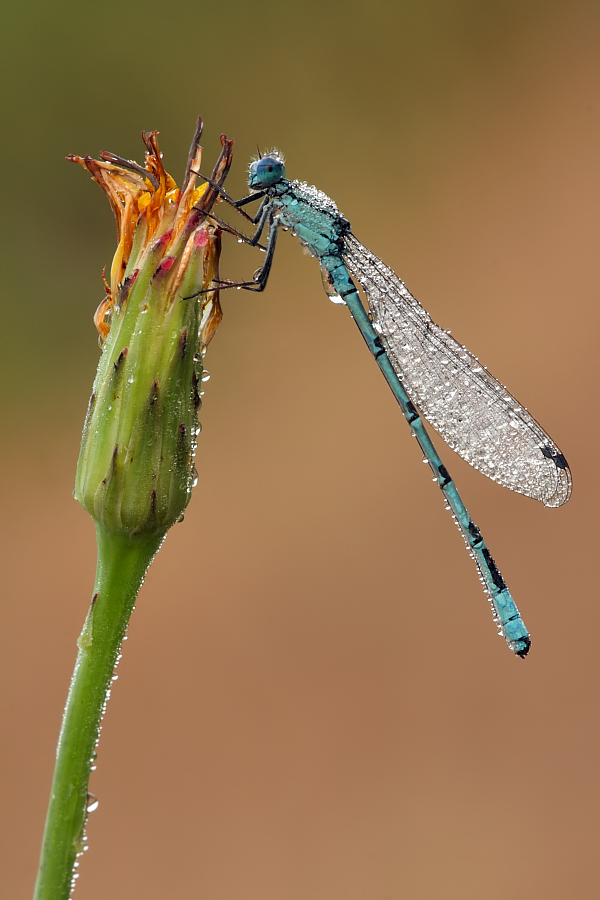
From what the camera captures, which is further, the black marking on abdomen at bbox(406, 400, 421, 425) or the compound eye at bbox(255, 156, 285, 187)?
the black marking on abdomen at bbox(406, 400, 421, 425)

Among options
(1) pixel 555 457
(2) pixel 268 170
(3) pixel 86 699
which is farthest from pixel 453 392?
(3) pixel 86 699

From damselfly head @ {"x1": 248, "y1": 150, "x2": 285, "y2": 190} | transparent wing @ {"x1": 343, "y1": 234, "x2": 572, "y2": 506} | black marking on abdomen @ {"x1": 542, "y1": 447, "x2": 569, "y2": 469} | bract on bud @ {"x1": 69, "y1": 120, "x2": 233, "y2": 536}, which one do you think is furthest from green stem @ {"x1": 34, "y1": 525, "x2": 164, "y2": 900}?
black marking on abdomen @ {"x1": 542, "y1": 447, "x2": 569, "y2": 469}

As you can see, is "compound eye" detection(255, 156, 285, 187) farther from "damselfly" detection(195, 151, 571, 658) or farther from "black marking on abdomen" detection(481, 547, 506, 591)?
"black marking on abdomen" detection(481, 547, 506, 591)

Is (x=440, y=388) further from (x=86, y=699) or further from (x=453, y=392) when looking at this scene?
(x=86, y=699)

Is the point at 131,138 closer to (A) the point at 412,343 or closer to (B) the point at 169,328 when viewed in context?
(A) the point at 412,343

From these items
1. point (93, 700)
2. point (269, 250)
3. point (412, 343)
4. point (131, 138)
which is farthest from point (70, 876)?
point (131, 138)

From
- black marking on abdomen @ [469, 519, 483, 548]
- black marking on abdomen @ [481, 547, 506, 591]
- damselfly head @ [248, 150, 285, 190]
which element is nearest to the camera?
damselfly head @ [248, 150, 285, 190]
